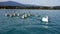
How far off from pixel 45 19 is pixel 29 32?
14.8 metres

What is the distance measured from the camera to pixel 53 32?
30.4 m

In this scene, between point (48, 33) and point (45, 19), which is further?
point (45, 19)

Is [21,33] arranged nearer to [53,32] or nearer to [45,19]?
[53,32]

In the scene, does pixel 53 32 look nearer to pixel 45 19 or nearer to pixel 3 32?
pixel 3 32

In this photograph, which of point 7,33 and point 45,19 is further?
point 45,19

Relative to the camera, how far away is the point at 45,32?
3016 centimetres

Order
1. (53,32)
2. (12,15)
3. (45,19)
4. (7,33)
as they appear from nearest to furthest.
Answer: (7,33)
(53,32)
(45,19)
(12,15)

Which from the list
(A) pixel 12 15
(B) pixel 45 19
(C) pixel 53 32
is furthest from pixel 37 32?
(A) pixel 12 15

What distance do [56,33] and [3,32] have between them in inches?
377

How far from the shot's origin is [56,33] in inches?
1161

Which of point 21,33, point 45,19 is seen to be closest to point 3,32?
point 21,33

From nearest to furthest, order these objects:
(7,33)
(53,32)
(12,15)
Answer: (7,33) < (53,32) < (12,15)

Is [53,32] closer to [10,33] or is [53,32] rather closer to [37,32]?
[37,32]

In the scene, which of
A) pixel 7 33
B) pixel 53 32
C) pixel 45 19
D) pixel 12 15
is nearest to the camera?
pixel 7 33
